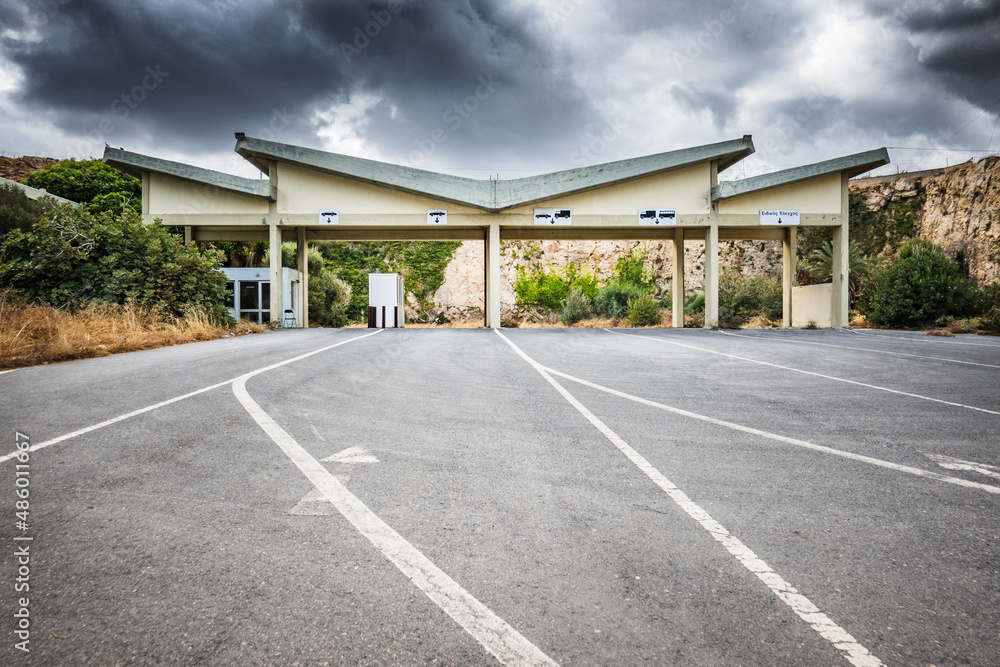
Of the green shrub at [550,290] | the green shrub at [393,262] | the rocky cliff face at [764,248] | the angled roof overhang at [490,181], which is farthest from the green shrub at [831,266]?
the green shrub at [393,262]

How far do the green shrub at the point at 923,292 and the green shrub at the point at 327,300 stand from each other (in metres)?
31.2

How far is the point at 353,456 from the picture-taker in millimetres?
4648

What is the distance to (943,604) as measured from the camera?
2.43m

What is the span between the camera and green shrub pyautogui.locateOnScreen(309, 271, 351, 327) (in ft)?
118

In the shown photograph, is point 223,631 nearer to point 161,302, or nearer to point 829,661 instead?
Result: point 829,661

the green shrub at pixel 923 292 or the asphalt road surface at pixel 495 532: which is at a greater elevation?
the green shrub at pixel 923 292

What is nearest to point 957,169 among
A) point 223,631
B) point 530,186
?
point 530,186

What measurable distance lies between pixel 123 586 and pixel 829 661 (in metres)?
2.89

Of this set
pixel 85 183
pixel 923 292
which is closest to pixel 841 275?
pixel 923 292

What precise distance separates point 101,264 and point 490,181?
52.7 ft

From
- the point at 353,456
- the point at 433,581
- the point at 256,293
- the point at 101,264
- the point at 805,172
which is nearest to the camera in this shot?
the point at 433,581

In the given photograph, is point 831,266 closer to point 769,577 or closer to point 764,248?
point 764,248

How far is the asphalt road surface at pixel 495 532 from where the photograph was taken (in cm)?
217

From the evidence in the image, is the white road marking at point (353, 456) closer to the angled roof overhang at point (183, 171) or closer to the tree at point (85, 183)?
the angled roof overhang at point (183, 171)
